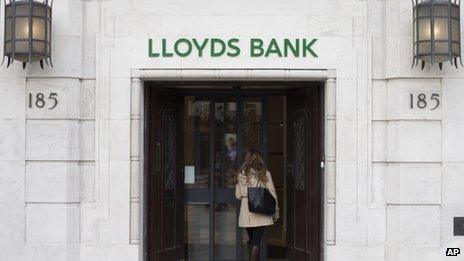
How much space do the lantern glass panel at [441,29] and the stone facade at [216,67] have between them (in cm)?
48

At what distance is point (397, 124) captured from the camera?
865cm

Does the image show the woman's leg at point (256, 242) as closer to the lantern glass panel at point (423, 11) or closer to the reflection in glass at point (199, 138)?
the reflection in glass at point (199, 138)

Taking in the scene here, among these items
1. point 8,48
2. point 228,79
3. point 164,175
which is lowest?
point 164,175

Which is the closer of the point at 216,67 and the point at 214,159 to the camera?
the point at 216,67

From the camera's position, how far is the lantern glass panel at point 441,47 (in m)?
8.30

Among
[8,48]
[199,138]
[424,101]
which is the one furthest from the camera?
[199,138]

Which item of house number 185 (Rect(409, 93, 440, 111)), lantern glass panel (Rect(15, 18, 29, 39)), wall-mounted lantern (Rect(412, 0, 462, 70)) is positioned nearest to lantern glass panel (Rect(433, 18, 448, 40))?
wall-mounted lantern (Rect(412, 0, 462, 70))

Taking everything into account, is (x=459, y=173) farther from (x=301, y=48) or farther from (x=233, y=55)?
(x=233, y=55)

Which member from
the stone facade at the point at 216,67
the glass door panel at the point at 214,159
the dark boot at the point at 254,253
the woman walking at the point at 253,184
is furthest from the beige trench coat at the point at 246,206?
the glass door panel at the point at 214,159

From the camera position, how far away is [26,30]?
8.33 metres

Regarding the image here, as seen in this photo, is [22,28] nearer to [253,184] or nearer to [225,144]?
[253,184]

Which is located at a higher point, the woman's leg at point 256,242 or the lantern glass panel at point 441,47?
the lantern glass panel at point 441,47

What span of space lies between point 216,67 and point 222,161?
257cm

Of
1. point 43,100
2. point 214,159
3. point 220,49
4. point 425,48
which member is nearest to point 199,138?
point 214,159
